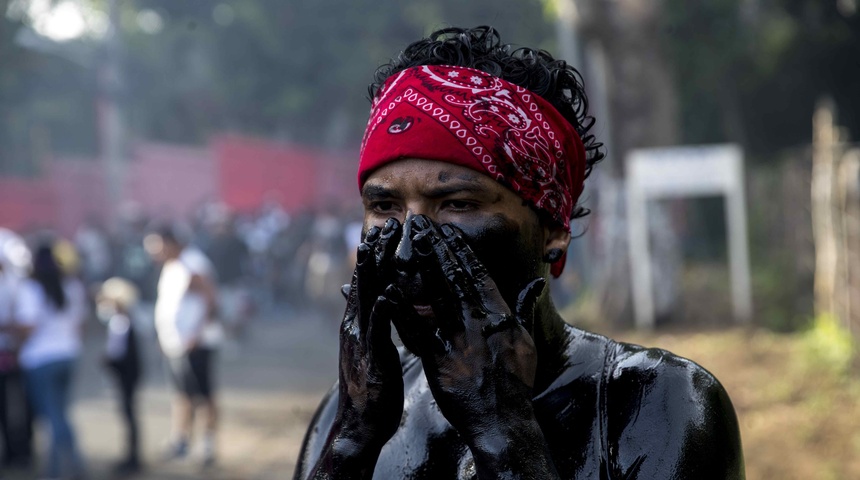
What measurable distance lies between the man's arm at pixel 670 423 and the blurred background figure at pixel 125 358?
22.5 feet

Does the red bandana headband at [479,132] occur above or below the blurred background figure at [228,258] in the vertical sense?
above

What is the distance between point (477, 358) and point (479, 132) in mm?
464

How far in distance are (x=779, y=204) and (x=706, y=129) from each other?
16.2 ft

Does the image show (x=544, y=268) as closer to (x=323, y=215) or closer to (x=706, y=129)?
(x=323, y=215)

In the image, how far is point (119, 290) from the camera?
326 inches

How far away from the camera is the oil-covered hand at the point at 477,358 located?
5.54 feet

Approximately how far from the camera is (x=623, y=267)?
12.4m

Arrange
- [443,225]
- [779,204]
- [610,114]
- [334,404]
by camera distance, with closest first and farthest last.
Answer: [443,225]
[334,404]
[610,114]
[779,204]

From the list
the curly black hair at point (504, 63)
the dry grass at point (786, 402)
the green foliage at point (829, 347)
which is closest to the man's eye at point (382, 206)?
the curly black hair at point (504, 63)

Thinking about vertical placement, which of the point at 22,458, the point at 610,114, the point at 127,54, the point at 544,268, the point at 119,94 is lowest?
the point at 22,458

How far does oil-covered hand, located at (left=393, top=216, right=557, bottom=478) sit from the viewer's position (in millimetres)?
1688

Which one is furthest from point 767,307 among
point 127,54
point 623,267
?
point 127,54

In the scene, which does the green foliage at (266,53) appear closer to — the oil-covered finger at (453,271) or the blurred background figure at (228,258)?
the blurred background figure at (228,258)

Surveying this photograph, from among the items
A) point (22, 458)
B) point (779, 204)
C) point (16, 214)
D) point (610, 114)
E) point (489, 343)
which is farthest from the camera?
point (16, 214)
